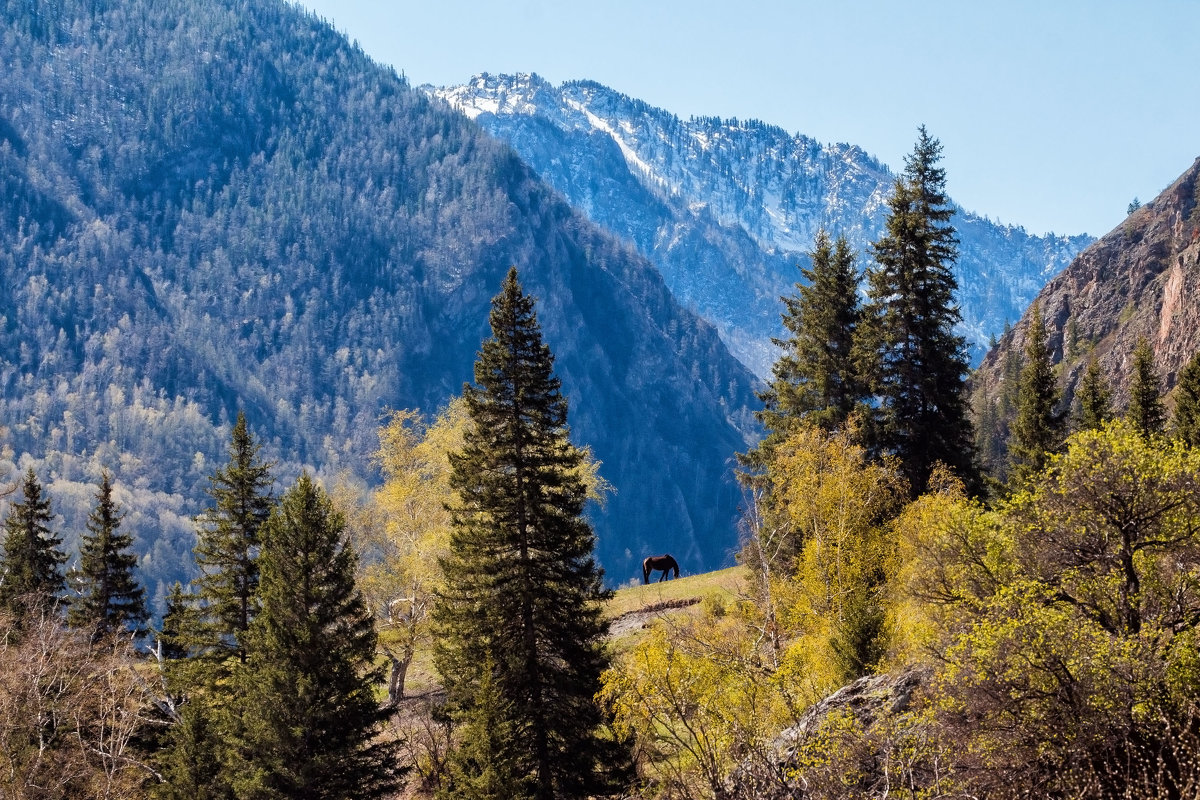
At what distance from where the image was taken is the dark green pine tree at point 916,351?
42.0 metres

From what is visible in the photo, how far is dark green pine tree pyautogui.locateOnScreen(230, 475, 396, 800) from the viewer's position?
96.6 ft

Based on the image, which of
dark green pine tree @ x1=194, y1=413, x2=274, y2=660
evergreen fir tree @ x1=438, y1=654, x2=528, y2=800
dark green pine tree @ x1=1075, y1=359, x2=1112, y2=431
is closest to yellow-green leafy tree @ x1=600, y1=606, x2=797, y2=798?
evergreen fir tree @ x1=438, y1=654, x2=528, y2=800

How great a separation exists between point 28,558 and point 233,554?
21.5 meters

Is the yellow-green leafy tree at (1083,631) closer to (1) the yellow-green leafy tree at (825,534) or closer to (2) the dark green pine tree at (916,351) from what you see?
(1) the yellow-green leafy tree at (825,534)

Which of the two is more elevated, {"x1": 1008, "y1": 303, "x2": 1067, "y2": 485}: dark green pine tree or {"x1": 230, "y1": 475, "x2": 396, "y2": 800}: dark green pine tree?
{"x1": 1008, "y1": 303, "x2": 1067, "y2": 485}: dark green pine tree

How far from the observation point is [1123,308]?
551 ft

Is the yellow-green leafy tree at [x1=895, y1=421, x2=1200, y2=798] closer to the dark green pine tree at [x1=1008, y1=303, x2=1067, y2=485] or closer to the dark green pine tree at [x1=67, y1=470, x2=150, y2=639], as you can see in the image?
the dark green pine tree at [x1=1008, y1=303, x2=1067, y2=485]

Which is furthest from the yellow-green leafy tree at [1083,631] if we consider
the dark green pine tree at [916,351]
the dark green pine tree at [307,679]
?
the dark green pine tree at [916,351]

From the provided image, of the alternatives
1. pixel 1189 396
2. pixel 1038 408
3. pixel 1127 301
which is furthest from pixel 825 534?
pixel 1127 301

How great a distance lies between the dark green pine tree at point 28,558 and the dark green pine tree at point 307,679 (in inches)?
974

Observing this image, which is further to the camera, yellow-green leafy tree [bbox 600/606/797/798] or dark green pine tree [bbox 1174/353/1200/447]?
dark green pine tree [bbox 1174/353/1200/447]

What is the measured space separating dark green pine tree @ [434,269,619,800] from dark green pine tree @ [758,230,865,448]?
17.6m

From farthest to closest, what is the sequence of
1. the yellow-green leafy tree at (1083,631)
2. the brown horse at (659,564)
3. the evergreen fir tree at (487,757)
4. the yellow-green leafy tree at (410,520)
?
the brown horse at (659,564) < the yellow-green leafy tree at (410,520) < the evergreen fir tree at (487,757) < the yellow-green leafy tree at (1083,631)

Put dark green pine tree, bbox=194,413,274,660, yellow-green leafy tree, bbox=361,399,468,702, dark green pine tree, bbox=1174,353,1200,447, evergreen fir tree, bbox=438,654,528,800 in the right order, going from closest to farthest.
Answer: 1. evergreen fir tree, bbox=438,654,528,800
2. dark green pine tree, bbox=194,413,274,660
3. yellow-green leafy tree, bbox=361,399,468,702
4. dark green pine tree, bbox=1174,353,1200,447
